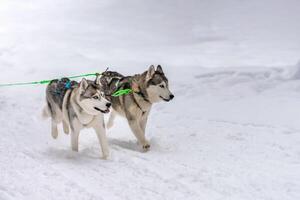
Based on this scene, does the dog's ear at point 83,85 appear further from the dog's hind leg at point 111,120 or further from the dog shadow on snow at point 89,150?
the dog's hind leg at point 111,120

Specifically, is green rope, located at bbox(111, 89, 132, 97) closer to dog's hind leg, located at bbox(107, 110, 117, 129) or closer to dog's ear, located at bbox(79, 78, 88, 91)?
dog's hind leg, located at bbox(107, 110, 117, 129)

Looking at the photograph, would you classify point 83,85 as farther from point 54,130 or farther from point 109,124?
point 109,124

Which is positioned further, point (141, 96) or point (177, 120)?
point (177, 120)

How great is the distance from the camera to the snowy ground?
3604 millimetres

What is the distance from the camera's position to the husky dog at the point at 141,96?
5129mm

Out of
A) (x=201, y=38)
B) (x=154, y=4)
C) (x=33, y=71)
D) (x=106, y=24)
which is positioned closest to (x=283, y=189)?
(x=33, y=71)

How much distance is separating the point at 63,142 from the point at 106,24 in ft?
47.9

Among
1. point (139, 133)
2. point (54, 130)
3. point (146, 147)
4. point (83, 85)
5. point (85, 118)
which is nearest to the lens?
point (83, 85)

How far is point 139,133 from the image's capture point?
520 cm

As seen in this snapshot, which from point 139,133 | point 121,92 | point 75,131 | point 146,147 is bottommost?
point 146,147

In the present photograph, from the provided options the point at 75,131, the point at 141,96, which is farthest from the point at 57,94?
the point at 141,96

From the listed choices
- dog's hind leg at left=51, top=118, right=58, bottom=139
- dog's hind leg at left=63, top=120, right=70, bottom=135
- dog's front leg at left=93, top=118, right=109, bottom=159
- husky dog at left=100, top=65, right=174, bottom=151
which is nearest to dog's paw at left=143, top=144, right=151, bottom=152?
husky dog at left=100, top=65, right=174, bottom=151

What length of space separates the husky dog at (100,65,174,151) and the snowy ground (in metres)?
0.29

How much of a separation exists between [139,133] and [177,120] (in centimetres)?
149
